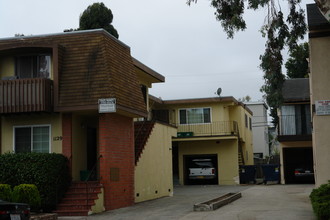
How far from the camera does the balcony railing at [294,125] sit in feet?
109

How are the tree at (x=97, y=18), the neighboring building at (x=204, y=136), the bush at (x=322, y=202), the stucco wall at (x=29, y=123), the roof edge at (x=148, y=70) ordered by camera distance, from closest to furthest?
the bush at (x=322, y=202)
the stucco wall at (x=29, y=123)
the roof edge at (x=148, y=70)
the tree at (x=97, y=18)
the neighboring building at (x=204, y=136)

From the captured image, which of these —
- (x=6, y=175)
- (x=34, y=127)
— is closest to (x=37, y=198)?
(x=6, y=175)

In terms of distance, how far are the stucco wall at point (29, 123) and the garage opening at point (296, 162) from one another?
20384 mm

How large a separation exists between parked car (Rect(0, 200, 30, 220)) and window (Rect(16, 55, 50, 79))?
28.0ft

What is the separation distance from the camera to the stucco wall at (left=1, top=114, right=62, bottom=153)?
18.5 m

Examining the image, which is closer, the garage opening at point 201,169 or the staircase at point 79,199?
the staircase at point 79,199

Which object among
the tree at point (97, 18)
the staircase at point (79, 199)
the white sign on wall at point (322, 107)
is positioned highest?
the tree at point (97, 18)

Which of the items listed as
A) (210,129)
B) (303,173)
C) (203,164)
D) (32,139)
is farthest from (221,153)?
(32,139)

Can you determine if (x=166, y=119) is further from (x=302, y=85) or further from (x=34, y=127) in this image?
(x=34, y=127)

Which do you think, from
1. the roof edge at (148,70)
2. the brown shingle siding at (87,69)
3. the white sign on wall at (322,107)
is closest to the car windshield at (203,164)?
the roof edge at (148,70)

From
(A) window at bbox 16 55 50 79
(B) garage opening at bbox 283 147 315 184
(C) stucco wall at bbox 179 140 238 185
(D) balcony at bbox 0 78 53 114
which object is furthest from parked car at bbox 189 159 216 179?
(D) balcony at bbox 0 78 53 114

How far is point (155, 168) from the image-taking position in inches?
951

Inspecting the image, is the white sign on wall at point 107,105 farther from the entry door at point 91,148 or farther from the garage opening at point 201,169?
the garage opening at point 201,169

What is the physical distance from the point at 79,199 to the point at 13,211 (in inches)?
256
